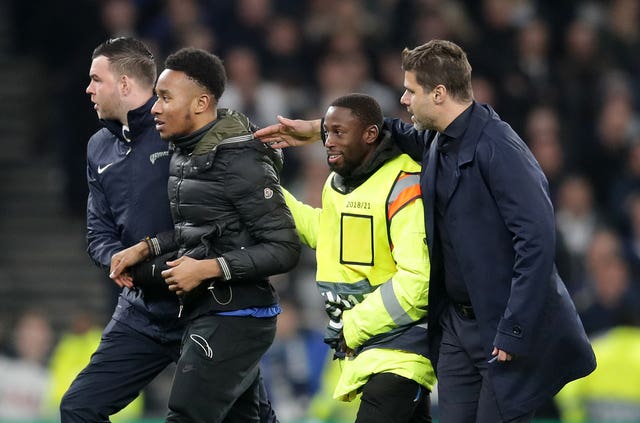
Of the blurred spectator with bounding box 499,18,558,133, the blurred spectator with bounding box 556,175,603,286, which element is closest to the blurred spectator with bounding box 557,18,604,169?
the blurred spectator with bounding box 499,18,558,133

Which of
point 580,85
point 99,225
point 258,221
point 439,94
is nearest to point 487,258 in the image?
point 439,94

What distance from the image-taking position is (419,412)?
17.2 ft

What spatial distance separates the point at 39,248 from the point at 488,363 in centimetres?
747

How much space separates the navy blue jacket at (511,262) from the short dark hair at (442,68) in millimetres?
124

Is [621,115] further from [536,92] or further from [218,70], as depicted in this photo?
[218,70]

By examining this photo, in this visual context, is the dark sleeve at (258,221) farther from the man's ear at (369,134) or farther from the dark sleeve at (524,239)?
the dark sleeve at (524,239)

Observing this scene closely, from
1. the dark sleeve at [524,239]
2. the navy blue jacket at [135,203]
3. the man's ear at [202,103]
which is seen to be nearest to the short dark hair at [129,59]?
the navy blue jacket at [135,203]

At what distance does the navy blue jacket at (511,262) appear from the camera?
460 centimetres

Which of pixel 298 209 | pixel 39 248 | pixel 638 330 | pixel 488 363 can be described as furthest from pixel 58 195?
pixel 488 363

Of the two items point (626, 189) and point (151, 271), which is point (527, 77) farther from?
point (151, 271)

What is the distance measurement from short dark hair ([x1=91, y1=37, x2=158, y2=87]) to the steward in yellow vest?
31.4 inches

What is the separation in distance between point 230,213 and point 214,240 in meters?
0.13

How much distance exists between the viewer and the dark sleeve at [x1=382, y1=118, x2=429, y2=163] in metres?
5.16

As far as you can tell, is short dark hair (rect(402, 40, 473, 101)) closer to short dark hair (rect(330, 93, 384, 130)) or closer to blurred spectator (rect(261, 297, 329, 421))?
short dark hair (rect(330, 93, 384, 130))
